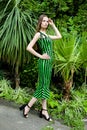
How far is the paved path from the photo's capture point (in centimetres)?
629

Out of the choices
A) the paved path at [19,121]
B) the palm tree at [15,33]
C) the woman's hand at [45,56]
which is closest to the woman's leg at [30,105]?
the paved path at [19,121]

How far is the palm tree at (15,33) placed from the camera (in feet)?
24.7

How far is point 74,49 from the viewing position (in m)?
7.00

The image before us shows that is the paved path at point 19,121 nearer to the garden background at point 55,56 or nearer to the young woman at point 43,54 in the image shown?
the young woman at point 43,54

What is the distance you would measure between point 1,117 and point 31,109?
65 cm

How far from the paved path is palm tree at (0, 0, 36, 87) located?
1121 millimetres

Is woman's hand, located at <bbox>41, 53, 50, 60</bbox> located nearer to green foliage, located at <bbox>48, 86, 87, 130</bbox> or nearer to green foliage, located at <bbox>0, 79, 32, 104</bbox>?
green foliage, located at <bbox>48, 86, 87, 130</bbox>

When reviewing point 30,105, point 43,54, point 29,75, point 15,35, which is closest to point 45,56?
point 43,54

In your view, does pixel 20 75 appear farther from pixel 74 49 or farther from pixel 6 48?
pixel 74 49

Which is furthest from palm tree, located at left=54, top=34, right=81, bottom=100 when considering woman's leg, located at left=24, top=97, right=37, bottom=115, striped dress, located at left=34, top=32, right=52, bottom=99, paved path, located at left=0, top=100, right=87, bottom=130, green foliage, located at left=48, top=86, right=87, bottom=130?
paved path, located at left=0, top=100, right=87, bottom=130

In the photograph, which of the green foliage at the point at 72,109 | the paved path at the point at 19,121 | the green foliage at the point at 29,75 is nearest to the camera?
the paved path at the point at 19,121

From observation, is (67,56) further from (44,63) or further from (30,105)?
(30,105)

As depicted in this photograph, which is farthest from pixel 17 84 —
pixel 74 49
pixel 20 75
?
pixel 74 49

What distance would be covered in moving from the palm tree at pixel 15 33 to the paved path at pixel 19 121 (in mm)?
1121
